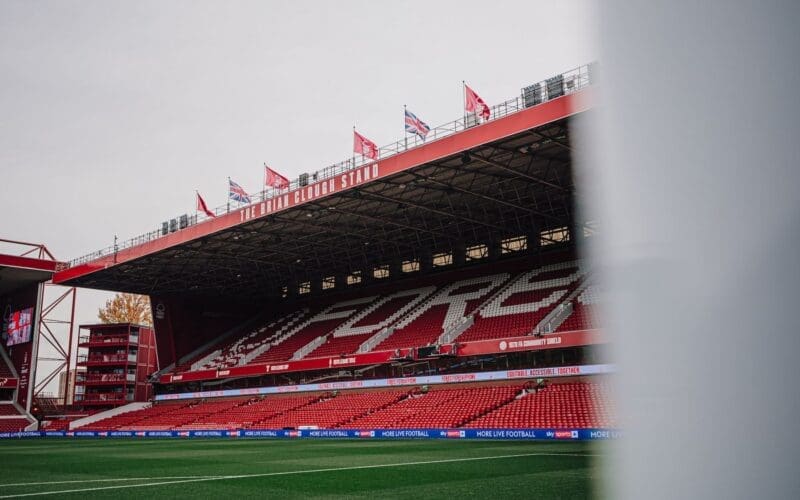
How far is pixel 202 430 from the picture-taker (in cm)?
3128

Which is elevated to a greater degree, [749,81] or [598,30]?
[598,30]

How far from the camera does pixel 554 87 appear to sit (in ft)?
65.8

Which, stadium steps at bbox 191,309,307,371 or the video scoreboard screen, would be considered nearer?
stadium steps at bbox 191,309,307,371

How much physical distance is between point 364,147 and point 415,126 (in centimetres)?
322

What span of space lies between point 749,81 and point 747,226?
291 millimetres

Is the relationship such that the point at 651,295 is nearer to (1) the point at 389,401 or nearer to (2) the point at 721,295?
(2) the point at 721,295

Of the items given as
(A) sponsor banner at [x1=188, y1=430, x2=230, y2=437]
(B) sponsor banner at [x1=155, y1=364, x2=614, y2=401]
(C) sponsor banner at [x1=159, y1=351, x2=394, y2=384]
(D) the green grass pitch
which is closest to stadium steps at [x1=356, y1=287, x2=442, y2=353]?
(C) sponsor banner at [x1=159, y1=351, x2=394, y2=384]

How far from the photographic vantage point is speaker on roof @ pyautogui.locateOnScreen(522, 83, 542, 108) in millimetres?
20281

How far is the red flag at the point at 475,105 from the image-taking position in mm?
21625

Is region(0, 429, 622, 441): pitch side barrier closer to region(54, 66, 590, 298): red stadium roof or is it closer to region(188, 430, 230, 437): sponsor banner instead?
region(188, 430, 230, 437): sponsor banner

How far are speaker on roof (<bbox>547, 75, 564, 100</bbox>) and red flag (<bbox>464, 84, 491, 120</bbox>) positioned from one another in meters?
2.31

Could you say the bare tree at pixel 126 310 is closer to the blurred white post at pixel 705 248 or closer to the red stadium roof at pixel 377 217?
the red stadium roof at pixel 377 217

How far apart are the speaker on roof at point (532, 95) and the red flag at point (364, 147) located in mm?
7094

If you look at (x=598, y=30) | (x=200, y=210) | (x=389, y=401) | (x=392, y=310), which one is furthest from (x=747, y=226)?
(x=392, y=310)
